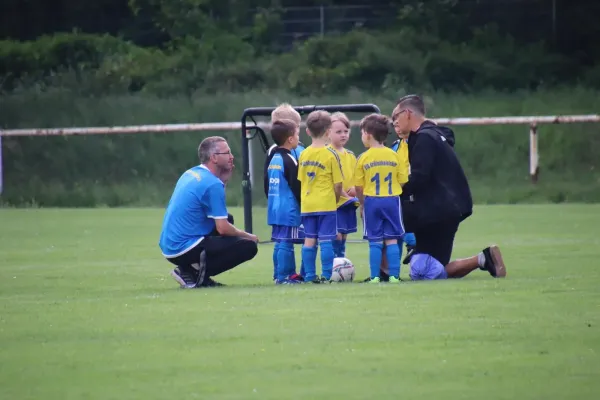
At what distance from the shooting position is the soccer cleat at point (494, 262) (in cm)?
1180

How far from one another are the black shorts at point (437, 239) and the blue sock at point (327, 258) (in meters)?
0.74

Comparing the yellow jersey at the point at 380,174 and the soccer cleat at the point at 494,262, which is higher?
the yellow jersey at the point at 380,174

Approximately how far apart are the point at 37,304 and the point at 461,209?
3614 millimetres

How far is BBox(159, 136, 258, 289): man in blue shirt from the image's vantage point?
11.7 m

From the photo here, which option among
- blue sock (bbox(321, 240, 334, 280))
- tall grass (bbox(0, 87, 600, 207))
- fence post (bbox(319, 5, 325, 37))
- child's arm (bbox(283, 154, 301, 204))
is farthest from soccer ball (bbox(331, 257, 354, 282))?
fence post (bbox(319, 5, 325, 37))

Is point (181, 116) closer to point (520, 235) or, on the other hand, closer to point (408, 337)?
point (520, 235)

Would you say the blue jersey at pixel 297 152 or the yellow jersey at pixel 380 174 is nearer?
the yellow jersey at pixel 380 174

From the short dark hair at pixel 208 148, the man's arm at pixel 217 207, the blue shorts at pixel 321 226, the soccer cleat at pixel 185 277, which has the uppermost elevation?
the short dark hair at pixel 208 148

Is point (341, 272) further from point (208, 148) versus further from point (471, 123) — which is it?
point (471, 123)

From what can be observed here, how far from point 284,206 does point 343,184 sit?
2.56 feet

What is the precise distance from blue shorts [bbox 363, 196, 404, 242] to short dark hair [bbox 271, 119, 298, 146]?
3.48 ft

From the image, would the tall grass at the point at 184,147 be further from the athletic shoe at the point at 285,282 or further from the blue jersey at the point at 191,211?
the blue jersey at the point at 191,211

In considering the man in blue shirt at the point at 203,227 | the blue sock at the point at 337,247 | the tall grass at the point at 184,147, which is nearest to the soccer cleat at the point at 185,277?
the man in blue shirt at the point at 203,227

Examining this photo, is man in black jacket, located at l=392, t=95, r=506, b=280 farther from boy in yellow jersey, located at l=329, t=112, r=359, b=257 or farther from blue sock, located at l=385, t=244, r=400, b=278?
boy in yellow jersey, located at l=329, t=112, r=359, b=257
